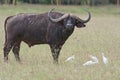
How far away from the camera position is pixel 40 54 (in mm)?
13883

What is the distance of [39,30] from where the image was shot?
12.1 m

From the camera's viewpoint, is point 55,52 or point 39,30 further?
point 39,30

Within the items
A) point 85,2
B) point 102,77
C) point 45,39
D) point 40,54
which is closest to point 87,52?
point 40,54

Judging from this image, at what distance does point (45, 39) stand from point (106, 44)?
580 cm

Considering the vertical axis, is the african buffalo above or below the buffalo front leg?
above

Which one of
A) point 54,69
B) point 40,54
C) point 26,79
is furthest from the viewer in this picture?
point 40,54

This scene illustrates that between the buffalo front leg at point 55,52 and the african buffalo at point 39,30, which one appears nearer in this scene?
the buffalo front leg at point 55,52

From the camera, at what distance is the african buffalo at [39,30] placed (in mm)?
11938

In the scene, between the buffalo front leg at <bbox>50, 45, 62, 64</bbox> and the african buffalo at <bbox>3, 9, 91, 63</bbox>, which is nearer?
the buffalo front leg at <bbox>50, 45, 62, 64</bbox>

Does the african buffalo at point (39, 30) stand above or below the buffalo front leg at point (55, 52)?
above

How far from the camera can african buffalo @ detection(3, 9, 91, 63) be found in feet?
39.2

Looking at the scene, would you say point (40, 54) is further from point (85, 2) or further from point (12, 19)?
point (85, 2)

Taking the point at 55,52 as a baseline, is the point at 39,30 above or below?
above

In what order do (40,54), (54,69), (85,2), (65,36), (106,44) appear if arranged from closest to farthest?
(54,69) → (65,36) → (40,54) → (106,44) → (85,2)
